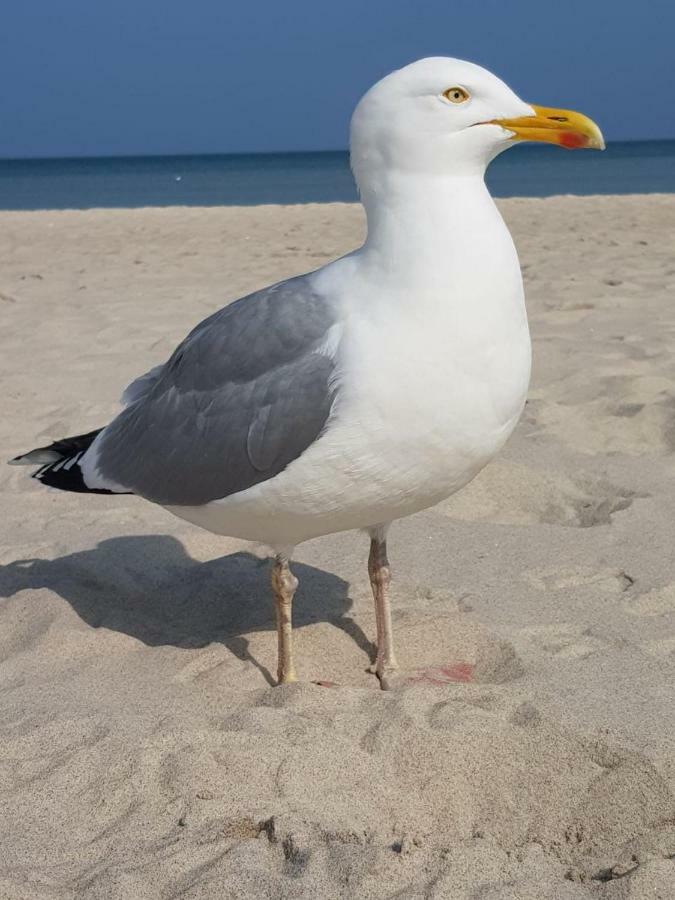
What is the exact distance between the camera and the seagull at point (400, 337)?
8.16 feet

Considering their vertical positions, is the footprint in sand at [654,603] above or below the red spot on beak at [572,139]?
below

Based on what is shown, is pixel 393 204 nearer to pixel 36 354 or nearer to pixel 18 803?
pixel 18 803

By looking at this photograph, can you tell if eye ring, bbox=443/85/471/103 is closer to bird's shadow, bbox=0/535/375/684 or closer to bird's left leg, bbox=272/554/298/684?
bird's left leg, bbox=272/554/298/684

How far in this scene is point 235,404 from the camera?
2838mm

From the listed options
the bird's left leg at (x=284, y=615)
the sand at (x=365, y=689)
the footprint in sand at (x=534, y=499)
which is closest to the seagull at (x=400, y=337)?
the bird's left leg at (x=284, y=615)

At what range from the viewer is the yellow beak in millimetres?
2551

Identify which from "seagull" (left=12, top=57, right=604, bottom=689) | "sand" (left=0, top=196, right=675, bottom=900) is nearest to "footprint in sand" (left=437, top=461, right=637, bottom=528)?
"sand" (left=0, top=196, right=675, bottom=900)

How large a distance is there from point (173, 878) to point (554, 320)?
543cm

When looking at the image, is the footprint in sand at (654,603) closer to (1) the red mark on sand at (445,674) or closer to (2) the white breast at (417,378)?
(1) the red mark on sand at (445,674)

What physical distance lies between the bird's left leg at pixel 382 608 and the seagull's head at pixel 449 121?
3.53 feet

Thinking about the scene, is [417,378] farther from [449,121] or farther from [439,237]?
[449,121]

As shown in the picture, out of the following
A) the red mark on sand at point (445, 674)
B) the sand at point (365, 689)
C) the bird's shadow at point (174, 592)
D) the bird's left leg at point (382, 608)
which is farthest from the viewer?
the bird's shadow at point (174, 592)

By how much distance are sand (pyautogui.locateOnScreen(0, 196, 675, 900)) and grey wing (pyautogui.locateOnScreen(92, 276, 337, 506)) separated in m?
0.53

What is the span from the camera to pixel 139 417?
3.23 metres
